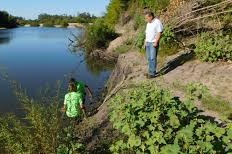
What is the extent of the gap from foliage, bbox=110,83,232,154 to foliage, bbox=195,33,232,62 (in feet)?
21.3

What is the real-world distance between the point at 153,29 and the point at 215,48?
1.96 m

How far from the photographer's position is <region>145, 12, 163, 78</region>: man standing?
37.8 ft

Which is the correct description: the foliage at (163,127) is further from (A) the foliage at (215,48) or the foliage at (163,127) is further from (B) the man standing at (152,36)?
(A) the foliage at (215,48)

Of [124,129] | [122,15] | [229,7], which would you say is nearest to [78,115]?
[124,129]

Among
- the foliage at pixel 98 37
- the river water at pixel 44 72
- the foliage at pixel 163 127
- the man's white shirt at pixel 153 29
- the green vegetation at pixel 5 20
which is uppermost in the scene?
the man's white shirt at pixel 153 29

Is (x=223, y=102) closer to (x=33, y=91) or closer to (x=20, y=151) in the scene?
(x=20, y=151)

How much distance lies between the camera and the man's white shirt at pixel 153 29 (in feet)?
37.8

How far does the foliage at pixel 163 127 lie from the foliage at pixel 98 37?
992 inches

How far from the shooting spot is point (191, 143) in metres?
4.93

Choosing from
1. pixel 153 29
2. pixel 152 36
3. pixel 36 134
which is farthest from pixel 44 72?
pixel 36 134

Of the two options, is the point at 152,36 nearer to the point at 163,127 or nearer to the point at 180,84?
the point at 180,84

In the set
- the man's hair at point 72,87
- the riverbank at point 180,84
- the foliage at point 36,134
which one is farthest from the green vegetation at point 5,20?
the foliage at point 36,134

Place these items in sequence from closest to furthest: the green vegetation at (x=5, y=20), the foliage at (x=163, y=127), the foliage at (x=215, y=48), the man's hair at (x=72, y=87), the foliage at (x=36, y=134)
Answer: the foliage at (x=163, y=127) → the foliage at (x=36, y=134) → the man's hair at (x=72, y=87) → the foliage at (x=215, y=48) → the green vegetation at (x=5, y=20)

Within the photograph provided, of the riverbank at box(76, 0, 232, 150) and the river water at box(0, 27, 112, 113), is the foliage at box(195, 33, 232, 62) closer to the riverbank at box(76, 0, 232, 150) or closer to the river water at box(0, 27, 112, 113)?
the riverbank at box(76, 0, 232, 150)
